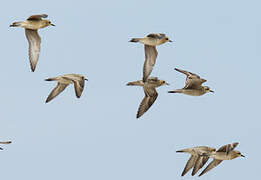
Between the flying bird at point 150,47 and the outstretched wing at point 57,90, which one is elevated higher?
the flying bird at point 150,47

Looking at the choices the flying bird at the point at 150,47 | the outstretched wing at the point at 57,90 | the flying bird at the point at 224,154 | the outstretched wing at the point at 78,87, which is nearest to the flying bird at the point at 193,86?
the flying bird at the point at 150,47

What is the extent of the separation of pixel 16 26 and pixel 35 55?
1788 mm

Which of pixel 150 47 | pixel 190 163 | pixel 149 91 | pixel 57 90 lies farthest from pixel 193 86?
pixel 57 90

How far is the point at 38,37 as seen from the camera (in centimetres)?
3039

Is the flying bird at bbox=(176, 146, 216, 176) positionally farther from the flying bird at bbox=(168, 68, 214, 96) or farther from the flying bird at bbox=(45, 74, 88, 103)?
the flying bird at bbox=(45, 74, 88, 103)

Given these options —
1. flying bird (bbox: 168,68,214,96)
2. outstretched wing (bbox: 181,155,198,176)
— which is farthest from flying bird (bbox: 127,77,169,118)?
outstretched wing (bbox: 181,155,198,176)

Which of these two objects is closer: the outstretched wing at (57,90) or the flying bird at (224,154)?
the flying bird at (224,154)

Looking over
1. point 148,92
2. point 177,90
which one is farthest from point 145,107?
point 177,90

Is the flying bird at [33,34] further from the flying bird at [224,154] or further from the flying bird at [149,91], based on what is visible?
the flying bird at [224,154]

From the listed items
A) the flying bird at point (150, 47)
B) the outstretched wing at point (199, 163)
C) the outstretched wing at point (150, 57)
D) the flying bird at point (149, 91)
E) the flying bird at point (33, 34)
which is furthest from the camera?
the flying bird at point (149, 91)

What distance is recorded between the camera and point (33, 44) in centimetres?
3038

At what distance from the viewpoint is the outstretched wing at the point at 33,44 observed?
30234 millimetres

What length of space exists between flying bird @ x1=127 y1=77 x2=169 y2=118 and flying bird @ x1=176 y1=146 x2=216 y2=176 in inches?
134

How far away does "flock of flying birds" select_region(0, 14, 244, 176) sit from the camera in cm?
2798
